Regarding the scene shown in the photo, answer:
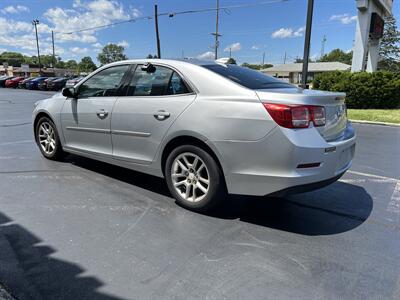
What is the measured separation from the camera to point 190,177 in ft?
12.4

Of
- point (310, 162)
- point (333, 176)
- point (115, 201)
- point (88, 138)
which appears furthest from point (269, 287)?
point (88, 138)

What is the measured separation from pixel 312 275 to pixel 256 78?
2271 mm

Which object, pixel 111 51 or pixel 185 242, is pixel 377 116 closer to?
pixel 185 242

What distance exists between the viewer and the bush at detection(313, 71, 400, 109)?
50.3 ft

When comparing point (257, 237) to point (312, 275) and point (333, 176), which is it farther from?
point (333, 176)

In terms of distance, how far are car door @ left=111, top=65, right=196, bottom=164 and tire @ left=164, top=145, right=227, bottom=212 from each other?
318mm

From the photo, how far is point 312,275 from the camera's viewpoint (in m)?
2.66

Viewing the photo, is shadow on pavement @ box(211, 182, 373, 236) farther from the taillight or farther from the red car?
the red car

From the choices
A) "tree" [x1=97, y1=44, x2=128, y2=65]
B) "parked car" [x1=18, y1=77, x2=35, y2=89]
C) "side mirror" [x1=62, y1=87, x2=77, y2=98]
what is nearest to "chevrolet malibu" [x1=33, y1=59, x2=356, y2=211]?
"side mirror" [x1=62, y1=87, x2=77, y2=98]

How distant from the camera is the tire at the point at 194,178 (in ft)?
11.7

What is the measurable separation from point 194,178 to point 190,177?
0.05 metres

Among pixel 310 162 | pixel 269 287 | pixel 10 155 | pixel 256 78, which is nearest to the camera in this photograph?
pixel 269 287

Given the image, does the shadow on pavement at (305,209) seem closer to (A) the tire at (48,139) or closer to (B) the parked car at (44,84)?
(A) the tire at (48,139)

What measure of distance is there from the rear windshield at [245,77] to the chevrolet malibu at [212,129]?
2cm
